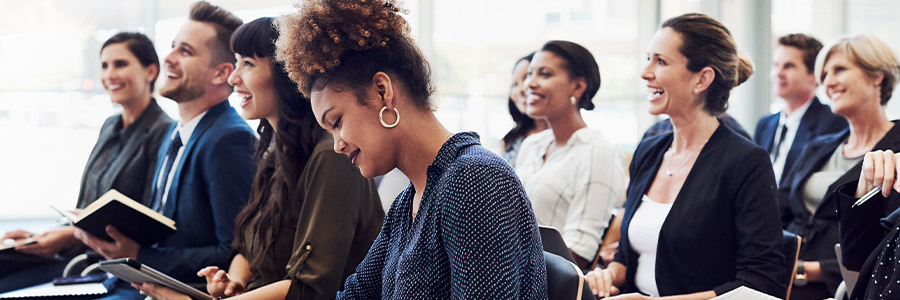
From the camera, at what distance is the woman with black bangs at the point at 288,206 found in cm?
200

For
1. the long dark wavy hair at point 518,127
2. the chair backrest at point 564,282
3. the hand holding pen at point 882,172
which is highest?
the hand holding pen at point 882,172

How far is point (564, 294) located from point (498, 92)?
563 cm

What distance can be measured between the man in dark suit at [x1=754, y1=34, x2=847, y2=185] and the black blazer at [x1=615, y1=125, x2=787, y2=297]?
205 cm

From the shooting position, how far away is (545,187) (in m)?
3.03

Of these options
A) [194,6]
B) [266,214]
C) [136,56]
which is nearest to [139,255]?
[266,214]

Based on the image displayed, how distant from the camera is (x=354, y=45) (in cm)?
145

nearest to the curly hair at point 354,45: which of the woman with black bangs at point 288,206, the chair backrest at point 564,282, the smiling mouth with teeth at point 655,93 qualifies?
the chair backrest at point 564,282

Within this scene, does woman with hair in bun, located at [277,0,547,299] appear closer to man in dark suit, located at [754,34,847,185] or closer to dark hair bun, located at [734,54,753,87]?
dark hair bun, located at [734,54,753,87]

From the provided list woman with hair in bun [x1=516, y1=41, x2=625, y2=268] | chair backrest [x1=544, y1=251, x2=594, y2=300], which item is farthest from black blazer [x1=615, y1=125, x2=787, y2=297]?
chair backrest [x1=544, y1=251, x2=594, y2=300]

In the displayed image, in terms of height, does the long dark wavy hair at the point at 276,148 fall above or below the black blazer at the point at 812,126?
above

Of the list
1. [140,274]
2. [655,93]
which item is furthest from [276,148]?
[655,93]

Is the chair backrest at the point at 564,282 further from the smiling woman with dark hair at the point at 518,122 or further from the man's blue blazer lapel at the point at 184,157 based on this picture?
the smiling woman with dark hair at the point at 518,122

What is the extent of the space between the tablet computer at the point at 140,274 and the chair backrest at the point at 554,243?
36.8 inches

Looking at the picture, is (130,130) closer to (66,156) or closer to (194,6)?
(194,6)
